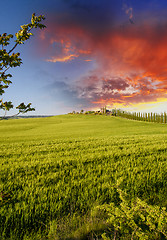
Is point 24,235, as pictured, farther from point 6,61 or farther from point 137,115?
point 137,115

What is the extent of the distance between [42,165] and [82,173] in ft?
5.25

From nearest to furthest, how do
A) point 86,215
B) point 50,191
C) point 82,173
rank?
point 86,215
point 50,191
point 82,173

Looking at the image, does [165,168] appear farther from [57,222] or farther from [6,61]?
[6,61]

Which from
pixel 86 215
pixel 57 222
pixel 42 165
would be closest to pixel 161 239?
pixel 86 215

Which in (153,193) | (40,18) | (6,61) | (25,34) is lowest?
(153,193)

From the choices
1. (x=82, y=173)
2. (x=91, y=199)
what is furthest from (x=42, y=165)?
(x=91, y=199)

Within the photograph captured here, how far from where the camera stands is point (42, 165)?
4172 millimetres

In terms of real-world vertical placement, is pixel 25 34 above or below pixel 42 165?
above

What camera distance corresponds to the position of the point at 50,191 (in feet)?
8.36

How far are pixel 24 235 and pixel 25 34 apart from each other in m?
3.26

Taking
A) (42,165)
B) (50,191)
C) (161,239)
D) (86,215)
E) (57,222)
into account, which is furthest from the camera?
(42,165)

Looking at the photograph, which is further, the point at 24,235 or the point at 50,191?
the point at 50,191

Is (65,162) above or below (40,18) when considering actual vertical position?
below

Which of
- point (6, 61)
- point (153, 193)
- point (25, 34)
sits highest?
point (25, 34)
